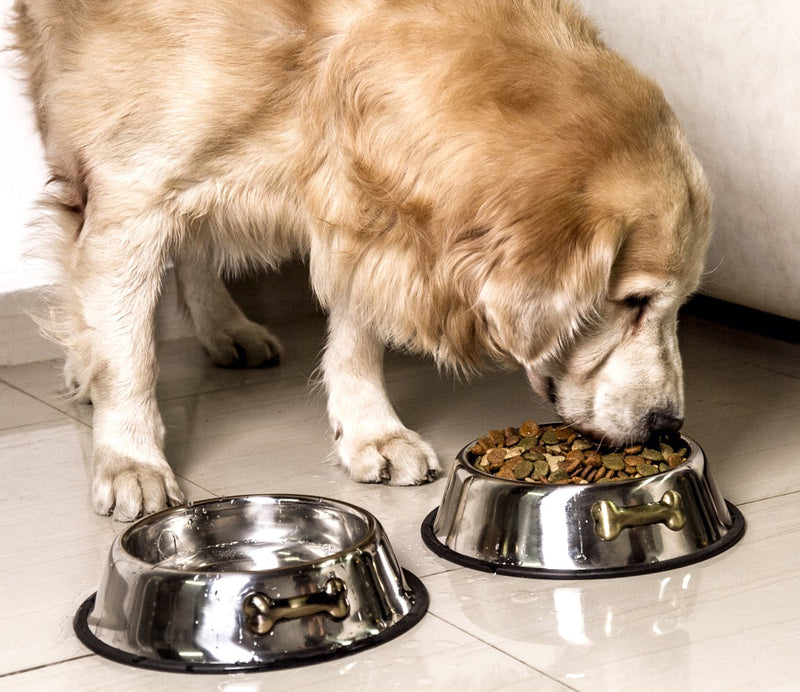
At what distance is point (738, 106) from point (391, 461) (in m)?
1.10

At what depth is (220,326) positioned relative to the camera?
9.71 feet

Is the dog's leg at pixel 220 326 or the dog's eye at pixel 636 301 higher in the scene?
the dog's eye at pixel 636 301

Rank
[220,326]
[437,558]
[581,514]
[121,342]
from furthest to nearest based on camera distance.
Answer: [220,326], [121,342], [437,558], [581,514]

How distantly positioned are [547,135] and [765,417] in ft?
3.29

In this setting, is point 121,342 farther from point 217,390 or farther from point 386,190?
point 217,390

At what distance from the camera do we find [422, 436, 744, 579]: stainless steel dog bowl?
166 centimetres

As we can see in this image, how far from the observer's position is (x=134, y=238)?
2.04m

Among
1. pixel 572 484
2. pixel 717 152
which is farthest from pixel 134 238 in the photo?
pixel 717 152

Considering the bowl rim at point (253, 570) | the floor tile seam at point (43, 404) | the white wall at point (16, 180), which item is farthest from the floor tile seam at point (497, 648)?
the white wall at point (16, 180)

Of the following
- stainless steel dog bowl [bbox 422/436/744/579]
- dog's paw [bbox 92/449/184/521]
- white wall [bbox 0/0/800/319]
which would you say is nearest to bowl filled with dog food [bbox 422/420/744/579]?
stainless steel dog bowl [bbox 422/436/744/579]

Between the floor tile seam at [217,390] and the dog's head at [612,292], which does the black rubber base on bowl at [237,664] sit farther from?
the floor tile seam at [217,390]

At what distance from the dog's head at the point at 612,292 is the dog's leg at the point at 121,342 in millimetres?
647

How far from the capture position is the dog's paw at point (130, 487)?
1.96m

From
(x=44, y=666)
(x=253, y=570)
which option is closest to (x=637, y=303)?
(x=253, y=570)
